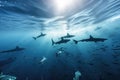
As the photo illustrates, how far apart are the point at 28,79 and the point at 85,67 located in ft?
24.6

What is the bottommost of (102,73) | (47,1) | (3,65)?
(3,65)

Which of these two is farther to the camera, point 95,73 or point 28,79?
point 28,79

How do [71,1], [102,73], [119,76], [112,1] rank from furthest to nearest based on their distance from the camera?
[112,1] → [71,1] → [102,73] → [119,76]

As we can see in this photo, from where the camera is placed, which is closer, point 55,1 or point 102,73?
point 102,73

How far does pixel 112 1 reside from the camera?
55.9 feet

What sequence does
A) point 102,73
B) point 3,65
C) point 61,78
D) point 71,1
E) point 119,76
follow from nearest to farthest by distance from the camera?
point 119,76, point 102,73, point 61,78, point 71,1, point 3,65

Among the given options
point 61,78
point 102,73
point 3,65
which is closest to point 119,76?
point 102,73

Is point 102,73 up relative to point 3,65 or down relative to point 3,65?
up

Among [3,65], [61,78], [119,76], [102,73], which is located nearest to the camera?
[119,76]

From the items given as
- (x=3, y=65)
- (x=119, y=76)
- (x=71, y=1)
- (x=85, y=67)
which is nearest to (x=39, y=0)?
(x=71, y=1)

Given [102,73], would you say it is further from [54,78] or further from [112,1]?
[112,1]

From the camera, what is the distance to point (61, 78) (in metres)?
14.3

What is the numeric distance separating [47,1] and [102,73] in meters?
10.3

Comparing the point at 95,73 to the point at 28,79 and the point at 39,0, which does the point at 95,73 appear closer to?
the point at 28,79
